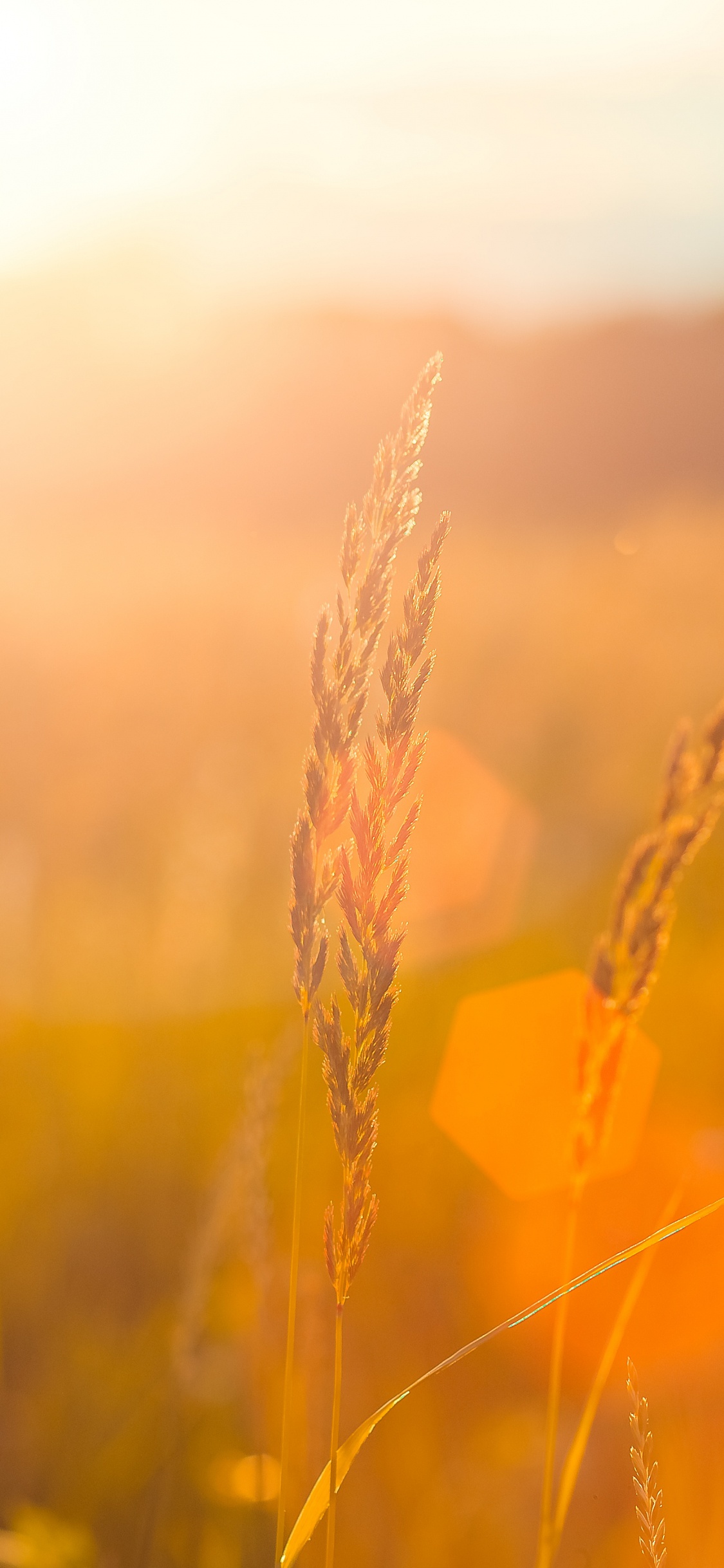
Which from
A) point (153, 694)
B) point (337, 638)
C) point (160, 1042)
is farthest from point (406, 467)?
point (153, 694)

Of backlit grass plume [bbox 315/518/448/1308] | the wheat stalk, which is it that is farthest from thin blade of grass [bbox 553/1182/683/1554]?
backlit grass plume [bbox 315/518/448/1308]

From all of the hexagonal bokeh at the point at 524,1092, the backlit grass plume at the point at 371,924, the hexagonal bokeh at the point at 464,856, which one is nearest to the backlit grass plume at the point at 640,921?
the backlit grass plume at the point at 371,924

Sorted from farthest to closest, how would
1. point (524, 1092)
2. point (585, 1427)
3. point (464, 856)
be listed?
1. point (464, 856)
2. point (524, 1092)
3. point (585, 1427)

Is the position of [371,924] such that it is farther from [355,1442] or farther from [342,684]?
[355,1442]

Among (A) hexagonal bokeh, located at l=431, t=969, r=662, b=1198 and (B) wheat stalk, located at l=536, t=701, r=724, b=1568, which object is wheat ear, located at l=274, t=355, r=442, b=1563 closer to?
(B) wheat stalk, located at l=536, t=701, r=724, b=1568

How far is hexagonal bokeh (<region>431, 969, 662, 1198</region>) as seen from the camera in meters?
2.19

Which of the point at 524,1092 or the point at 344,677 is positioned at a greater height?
the point at 344,677

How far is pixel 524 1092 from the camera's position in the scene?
7.62 feet

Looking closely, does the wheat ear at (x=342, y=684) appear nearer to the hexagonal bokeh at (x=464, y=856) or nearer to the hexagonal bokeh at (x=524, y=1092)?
the hexagonal bokeh at (x=524, y=1092)

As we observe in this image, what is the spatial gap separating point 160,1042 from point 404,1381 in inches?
53.0

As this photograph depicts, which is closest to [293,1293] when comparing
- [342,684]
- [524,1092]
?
[342,684]

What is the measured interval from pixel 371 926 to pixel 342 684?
0.20 meters

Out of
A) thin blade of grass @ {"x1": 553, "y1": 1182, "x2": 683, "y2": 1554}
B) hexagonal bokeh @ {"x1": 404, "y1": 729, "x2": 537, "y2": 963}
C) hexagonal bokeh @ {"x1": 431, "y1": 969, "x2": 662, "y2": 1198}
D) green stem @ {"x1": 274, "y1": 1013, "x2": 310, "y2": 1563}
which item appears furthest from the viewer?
hexagonal bokeh @ {"x1": 404, "y1": 729, "x2": 537, "y2": 963}

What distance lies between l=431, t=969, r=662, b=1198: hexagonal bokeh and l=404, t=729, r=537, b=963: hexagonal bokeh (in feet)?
1.61
